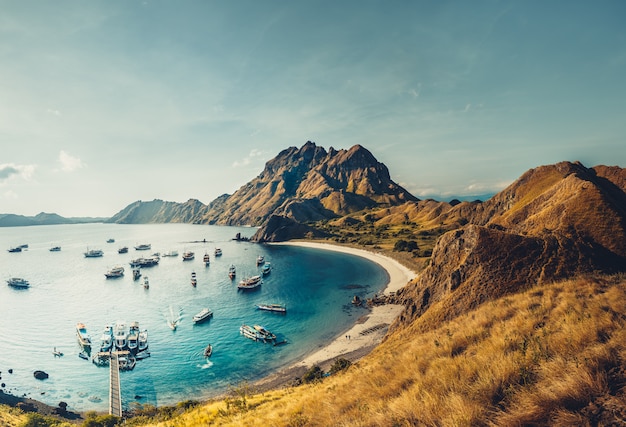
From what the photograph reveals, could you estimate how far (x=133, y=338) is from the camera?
55312 millimetres

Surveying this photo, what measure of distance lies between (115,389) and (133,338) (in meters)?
13.8

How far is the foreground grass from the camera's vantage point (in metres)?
7.04

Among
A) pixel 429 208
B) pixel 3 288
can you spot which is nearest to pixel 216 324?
pixel 3 288

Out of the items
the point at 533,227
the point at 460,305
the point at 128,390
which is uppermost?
the point at 533,227

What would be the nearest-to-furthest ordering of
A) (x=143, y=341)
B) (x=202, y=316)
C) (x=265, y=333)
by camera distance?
1. (x=143, y=341)
2. (x=265, y=333)
3. (x=202, y=316)

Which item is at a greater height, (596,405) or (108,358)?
(596,405)

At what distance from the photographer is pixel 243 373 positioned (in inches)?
1780

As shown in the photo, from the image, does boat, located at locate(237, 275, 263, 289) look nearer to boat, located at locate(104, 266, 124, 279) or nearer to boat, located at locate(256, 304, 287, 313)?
boat, located at locate(256, 304, 287, 313)

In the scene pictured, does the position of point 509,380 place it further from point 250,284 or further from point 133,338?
point 250,284

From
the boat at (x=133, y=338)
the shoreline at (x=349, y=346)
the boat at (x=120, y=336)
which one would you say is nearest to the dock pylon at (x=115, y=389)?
the boat at (x=120, y=336)

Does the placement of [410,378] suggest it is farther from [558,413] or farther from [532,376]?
[558,413]

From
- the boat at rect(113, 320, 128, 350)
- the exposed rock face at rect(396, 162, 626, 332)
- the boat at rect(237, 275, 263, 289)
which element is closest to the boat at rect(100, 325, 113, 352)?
the boat at rect(113, 320, 128, 350)

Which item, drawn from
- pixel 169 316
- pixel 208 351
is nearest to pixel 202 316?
pixel 169 316

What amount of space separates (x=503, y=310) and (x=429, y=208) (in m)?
190
